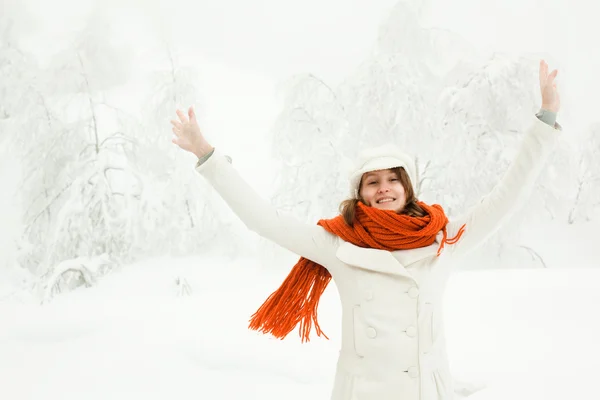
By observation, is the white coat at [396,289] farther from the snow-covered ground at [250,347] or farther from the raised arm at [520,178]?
the snow-covered ground at [250,347]

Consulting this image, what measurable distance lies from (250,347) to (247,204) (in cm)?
101

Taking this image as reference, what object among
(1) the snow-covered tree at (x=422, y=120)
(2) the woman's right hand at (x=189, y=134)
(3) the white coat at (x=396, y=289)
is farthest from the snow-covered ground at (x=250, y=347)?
(2) the woman's right hand at (x=189, y=134)

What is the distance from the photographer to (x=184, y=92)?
286 centimetres

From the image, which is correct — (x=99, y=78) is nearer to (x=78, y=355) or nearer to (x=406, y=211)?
(x=78, y=355)

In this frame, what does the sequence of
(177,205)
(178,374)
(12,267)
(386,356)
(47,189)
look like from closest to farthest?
(386,356), (178,374), (12,267), (47,189), (177,205)

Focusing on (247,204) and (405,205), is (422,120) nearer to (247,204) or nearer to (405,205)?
(405,205)

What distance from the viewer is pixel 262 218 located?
0.88m

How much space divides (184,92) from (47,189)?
993mm

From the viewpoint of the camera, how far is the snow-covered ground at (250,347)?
156 cm

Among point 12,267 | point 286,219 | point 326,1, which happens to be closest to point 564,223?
point 326,1

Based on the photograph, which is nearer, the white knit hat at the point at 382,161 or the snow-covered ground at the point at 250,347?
the white knit hat at the point at 382,161

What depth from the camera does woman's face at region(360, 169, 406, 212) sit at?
0.88 metres

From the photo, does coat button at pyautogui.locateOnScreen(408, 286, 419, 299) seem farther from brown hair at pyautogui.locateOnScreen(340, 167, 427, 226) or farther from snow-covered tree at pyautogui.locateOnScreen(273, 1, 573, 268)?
snow-covered tree at pyautogui.locateOnScreen(273, 1, 573, 268)

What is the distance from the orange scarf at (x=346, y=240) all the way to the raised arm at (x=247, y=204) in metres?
0.04
